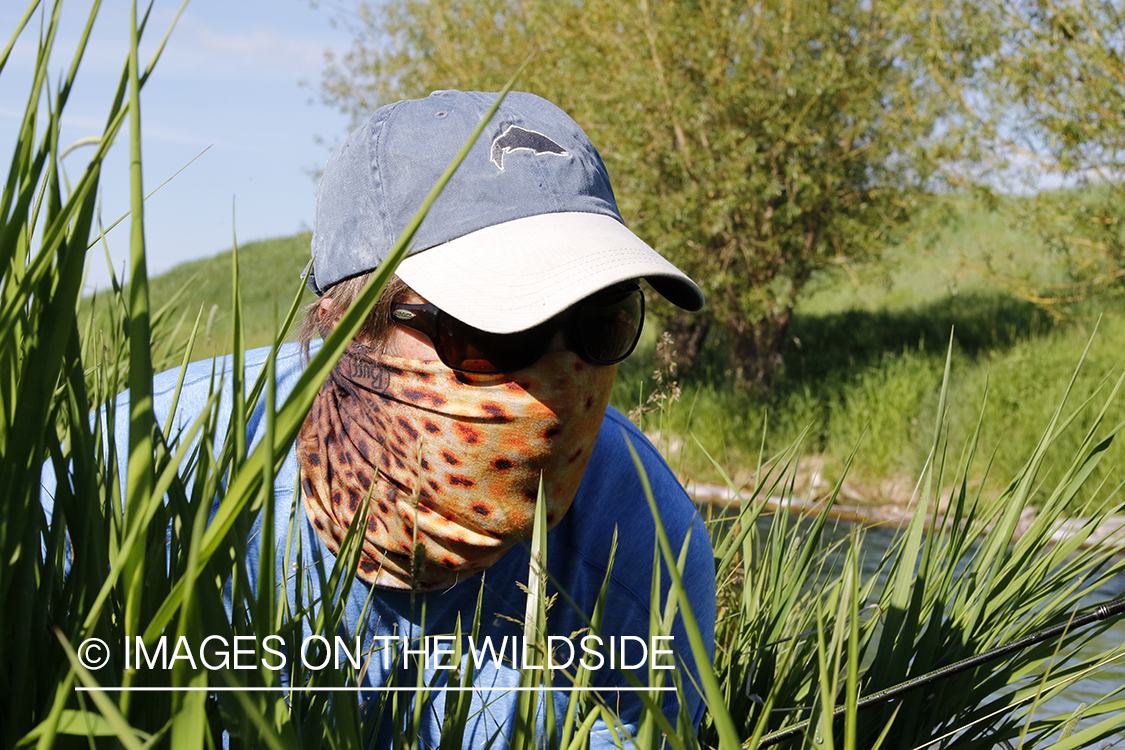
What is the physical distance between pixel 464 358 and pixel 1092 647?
3.64m

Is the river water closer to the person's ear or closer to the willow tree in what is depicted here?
the person's ear

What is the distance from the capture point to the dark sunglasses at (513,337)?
138 cm

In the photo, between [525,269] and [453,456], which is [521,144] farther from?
[453,456]

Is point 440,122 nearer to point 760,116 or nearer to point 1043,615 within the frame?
point 1043,615

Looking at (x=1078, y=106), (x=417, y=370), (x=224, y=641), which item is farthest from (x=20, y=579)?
(x=1078, y=106)

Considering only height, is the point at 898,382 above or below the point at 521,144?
below

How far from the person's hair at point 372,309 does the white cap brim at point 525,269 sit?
0.05 m

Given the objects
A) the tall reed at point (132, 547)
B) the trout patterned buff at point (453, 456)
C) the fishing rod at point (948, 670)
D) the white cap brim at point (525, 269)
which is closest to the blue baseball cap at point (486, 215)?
the white cap brim at point (525, 269)

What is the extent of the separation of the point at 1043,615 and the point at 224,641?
1658 mm

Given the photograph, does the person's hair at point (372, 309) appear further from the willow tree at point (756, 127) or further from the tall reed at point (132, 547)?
the willow tree at point (756, 127)

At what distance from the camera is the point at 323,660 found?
92 centimetres

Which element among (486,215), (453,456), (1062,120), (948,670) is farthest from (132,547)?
(1062,120)

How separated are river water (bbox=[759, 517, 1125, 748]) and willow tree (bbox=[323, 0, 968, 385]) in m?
3.97

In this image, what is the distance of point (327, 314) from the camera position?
1.61m
